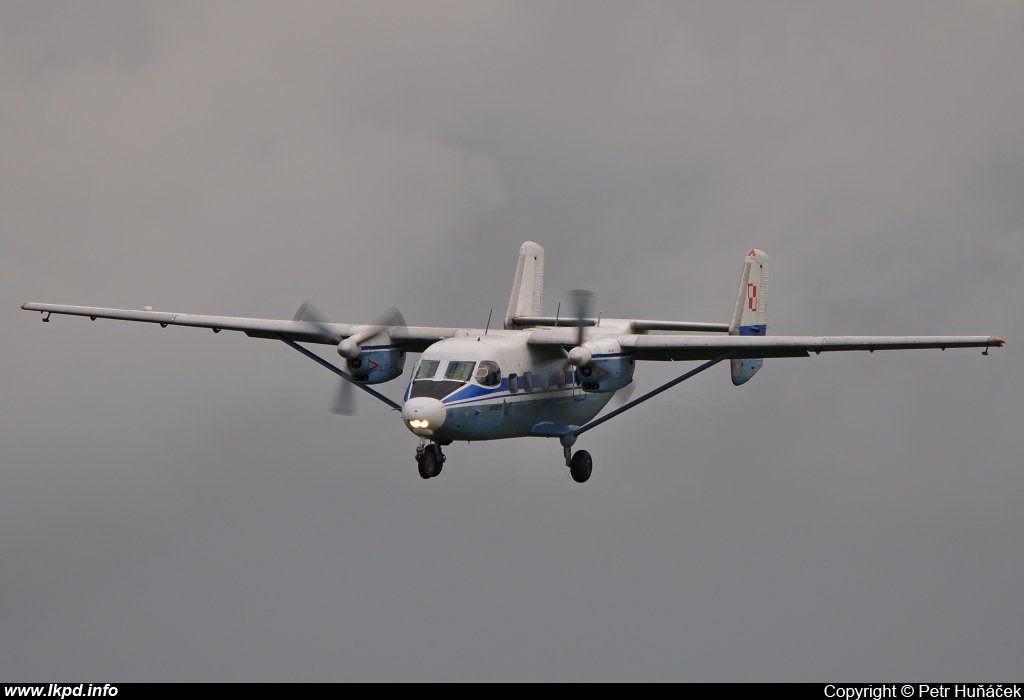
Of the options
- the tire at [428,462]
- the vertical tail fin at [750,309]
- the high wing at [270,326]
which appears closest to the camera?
the tire at [428,462]

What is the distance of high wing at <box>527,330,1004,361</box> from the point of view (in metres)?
36.8

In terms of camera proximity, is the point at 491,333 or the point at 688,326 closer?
the point at 491,333

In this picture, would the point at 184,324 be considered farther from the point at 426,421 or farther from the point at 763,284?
the point at 763,284

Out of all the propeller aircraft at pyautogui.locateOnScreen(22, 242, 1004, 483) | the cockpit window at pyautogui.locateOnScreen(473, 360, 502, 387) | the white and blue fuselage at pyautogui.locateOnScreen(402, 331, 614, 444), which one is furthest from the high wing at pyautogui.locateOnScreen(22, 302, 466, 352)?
the cockpit window at pyautogui.locateOnScreen(473, 360, 502, 387)

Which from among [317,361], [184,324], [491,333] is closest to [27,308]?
[184,324]

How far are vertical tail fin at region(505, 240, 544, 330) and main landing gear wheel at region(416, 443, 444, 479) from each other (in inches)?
287

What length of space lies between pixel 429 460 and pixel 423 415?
110 inches

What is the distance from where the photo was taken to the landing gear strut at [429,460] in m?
37.3

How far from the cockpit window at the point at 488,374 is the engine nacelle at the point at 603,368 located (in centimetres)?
240

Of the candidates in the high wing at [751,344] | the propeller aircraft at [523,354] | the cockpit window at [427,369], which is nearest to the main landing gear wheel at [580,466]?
the propeller aircraft at [523,354]

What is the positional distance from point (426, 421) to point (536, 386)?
472 cm

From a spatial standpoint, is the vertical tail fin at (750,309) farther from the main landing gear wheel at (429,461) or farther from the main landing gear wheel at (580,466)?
the main landing gear wheel at (429,461)

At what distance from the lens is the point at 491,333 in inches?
1543

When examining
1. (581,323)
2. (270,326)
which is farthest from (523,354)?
(270,326)
